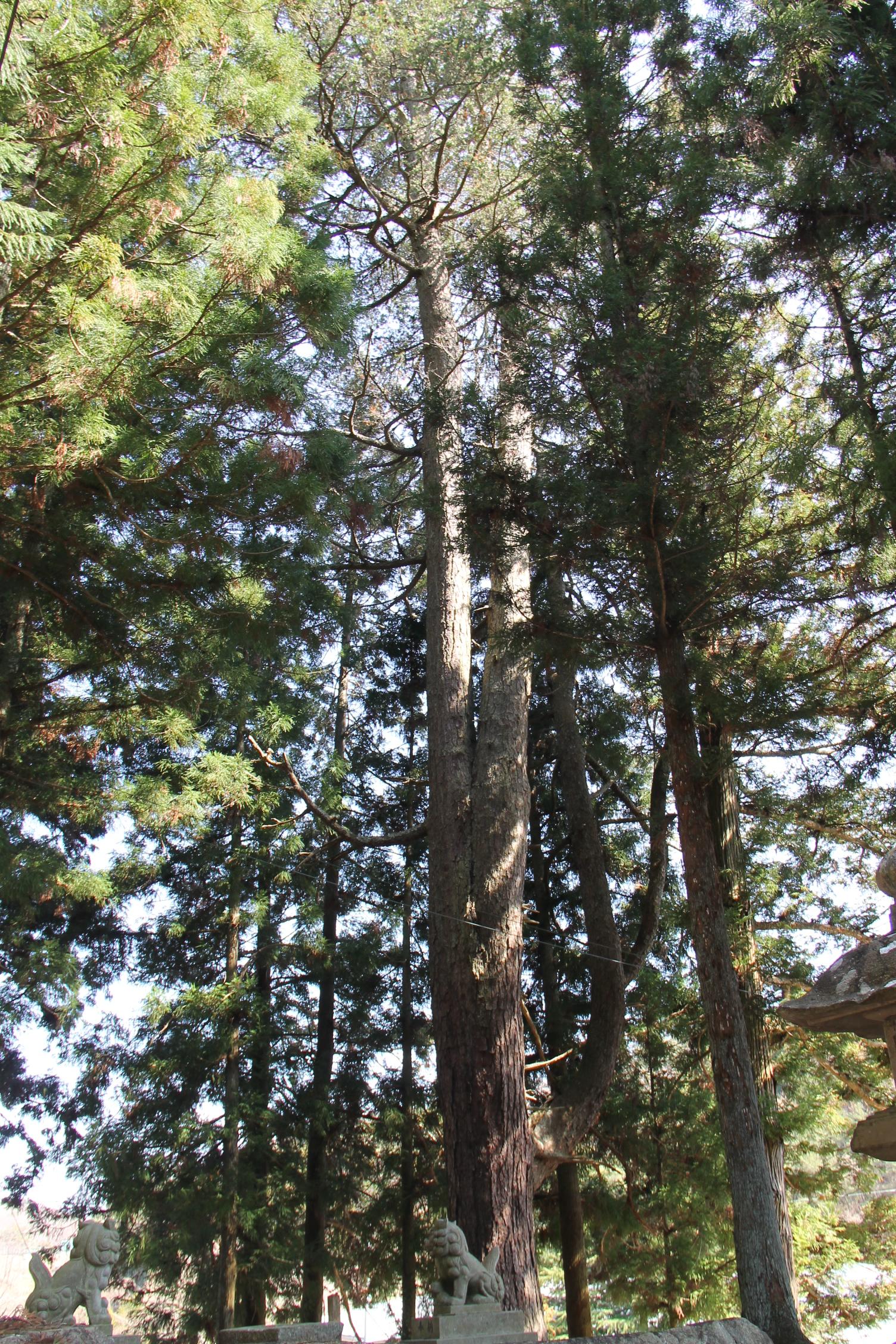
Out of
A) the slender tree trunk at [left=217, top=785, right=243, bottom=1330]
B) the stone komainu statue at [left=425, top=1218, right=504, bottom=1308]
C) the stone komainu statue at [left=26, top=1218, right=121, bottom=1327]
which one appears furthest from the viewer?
the slender tree trunk at [left=217, top=785, right=243, bottom=1330]

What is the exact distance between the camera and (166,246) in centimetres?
521

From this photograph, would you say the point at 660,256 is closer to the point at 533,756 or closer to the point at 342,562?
the point at 342,562

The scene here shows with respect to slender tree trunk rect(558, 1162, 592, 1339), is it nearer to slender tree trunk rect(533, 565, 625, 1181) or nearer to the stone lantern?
slender tree trunk rect(533, 565, 625, 1181)

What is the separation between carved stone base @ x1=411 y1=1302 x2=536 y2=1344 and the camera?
4.19 metres

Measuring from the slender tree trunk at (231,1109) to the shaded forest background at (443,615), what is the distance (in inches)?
1.4

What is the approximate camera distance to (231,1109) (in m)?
8.23

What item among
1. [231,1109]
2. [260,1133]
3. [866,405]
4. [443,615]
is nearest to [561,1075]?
[260,1133]

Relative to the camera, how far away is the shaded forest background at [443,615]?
4.91 meters

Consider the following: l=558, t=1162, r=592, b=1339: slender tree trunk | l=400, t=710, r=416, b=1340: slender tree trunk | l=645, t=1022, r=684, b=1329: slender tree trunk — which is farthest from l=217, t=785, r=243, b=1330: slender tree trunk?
l=645, t=1022, r=684, b=1329: slender tree trunk

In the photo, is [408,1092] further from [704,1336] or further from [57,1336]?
[57,1336]

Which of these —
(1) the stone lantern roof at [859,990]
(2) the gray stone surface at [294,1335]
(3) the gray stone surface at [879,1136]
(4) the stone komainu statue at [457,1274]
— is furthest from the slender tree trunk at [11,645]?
(3) the gray stone surface at [879,1136]

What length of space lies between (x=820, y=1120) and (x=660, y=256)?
7.46 meters

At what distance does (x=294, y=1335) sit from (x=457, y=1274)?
0.98 metres

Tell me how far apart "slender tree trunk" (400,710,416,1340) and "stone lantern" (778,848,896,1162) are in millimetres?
→ 5378
